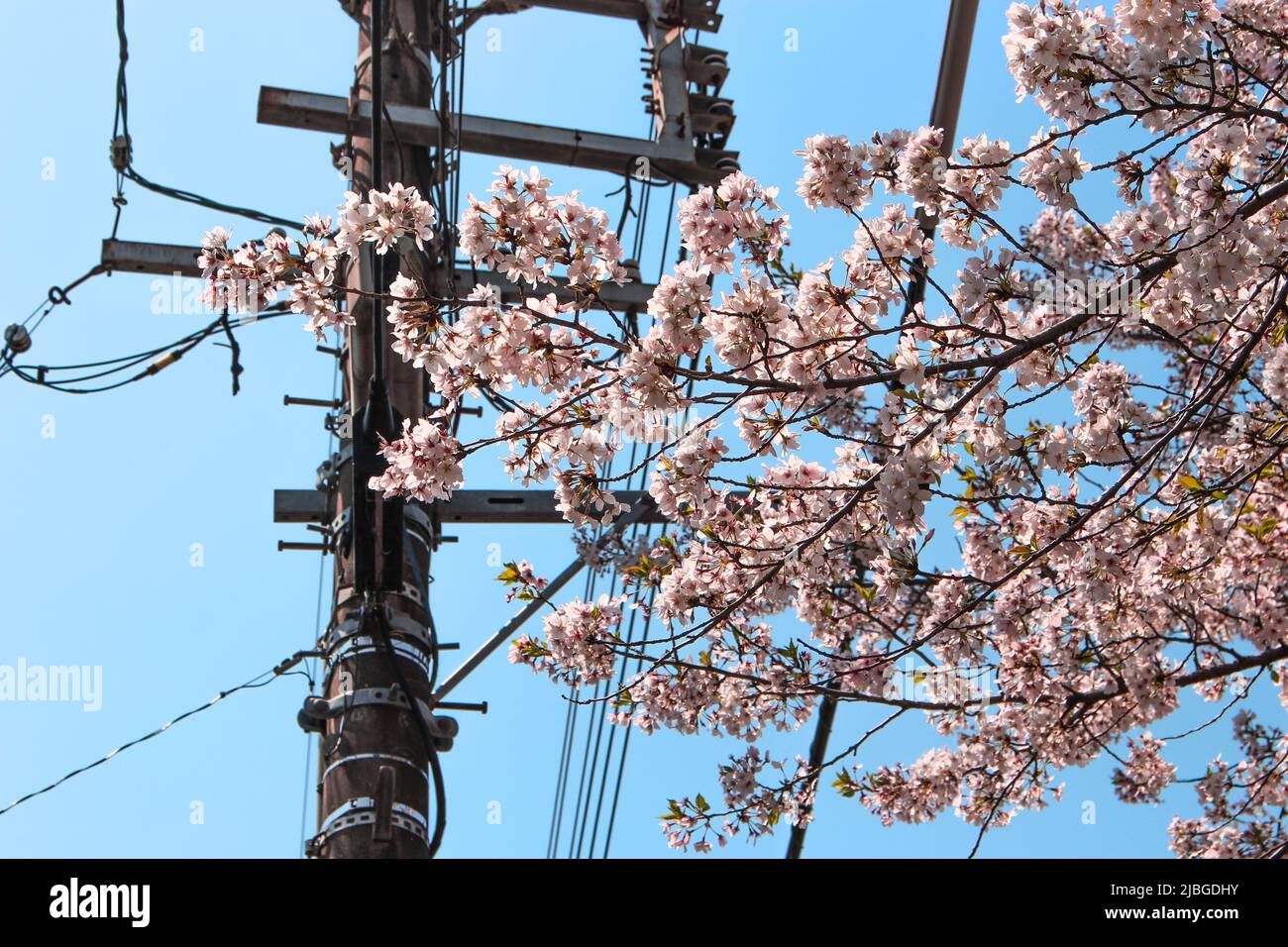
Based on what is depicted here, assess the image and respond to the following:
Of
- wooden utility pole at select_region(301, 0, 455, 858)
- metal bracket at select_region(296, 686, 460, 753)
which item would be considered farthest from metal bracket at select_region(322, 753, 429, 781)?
metal bracket at select_region(296, 686, 460, 753)

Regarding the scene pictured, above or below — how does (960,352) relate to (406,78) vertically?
below

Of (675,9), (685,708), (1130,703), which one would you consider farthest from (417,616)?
(675,9)

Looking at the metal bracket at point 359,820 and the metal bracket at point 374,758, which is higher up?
the metal bracket at point 374,758

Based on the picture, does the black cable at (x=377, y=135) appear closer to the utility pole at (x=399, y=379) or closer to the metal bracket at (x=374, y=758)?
the utility pole at (x=399, y=379)

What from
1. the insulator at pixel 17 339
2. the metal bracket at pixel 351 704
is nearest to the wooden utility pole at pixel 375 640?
the metal bracket at pixel 351 704

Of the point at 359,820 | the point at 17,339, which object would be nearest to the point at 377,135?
the point at 359,820

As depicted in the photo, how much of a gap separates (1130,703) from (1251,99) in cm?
286

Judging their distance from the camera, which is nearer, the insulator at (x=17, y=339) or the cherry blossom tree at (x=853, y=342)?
the cherry blossom tree at (x=853, y=342)

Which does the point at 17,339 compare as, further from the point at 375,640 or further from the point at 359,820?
the point at 359,820

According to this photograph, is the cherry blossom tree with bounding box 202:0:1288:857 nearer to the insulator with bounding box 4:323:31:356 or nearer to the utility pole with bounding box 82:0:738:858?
the utility pole with bounding box 82:0:738:858

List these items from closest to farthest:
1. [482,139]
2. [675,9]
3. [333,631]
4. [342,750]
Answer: [342,750]
[333,631]
[482,139]
[675,9]

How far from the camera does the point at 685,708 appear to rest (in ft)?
16.5

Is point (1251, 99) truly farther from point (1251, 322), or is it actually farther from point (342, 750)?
point (342, 750)

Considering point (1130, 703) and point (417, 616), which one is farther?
point (1130, 703)
